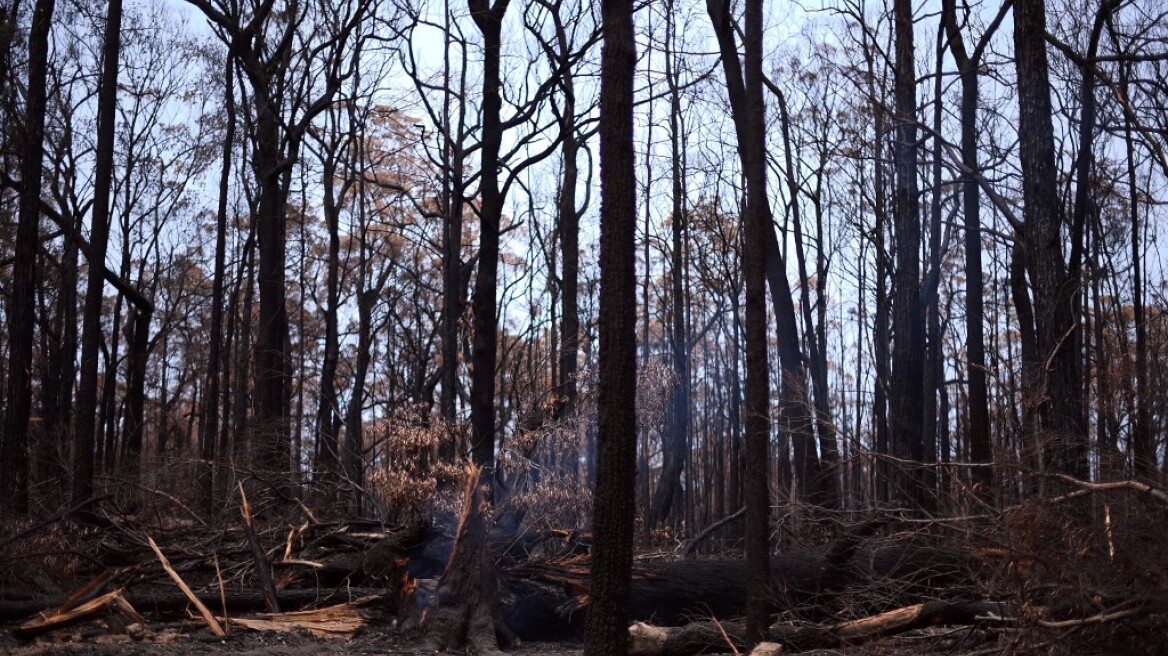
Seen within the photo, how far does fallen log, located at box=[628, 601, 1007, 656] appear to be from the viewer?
352 inches

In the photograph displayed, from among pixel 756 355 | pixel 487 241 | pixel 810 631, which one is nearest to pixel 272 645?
pixel 810 631

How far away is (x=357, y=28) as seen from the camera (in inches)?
936

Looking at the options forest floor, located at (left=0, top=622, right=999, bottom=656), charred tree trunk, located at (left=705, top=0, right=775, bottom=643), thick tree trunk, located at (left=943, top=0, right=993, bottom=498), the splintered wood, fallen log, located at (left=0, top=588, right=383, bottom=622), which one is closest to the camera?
forest floor, located at (left=0, top=622, right=999, bottom=656)

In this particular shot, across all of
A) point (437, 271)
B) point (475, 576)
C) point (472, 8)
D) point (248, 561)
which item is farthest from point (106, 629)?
point (437, 271)

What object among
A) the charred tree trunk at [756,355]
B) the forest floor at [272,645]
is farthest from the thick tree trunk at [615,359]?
the forest floor at [272,645]

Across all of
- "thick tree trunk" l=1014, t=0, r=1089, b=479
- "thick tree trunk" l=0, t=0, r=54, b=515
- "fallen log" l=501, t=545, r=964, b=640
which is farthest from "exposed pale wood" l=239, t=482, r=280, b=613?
"thick tree trunk" l=1014, t=0, r=1089, b=479

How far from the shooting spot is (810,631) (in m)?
9.55

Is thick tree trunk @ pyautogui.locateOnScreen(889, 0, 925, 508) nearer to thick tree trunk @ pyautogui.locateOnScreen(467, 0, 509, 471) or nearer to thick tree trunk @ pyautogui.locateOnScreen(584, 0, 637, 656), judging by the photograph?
thick tree trunk @ pyautogui.locateOnScreen(467, 0, 509, 471)

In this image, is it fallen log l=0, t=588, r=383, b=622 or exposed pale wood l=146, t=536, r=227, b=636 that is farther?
exposed pale wood l=146, t=536, r=227, b=636

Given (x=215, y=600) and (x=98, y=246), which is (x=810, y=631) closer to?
(x=215, y=600)

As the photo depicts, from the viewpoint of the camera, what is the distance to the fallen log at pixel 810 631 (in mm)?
8930

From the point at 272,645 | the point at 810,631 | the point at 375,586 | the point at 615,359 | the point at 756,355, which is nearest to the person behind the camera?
the point at 615,359

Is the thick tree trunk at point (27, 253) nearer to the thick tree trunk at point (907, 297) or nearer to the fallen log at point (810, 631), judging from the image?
the fallen log at point (810, 631)

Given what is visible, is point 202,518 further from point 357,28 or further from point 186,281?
point 186,281
